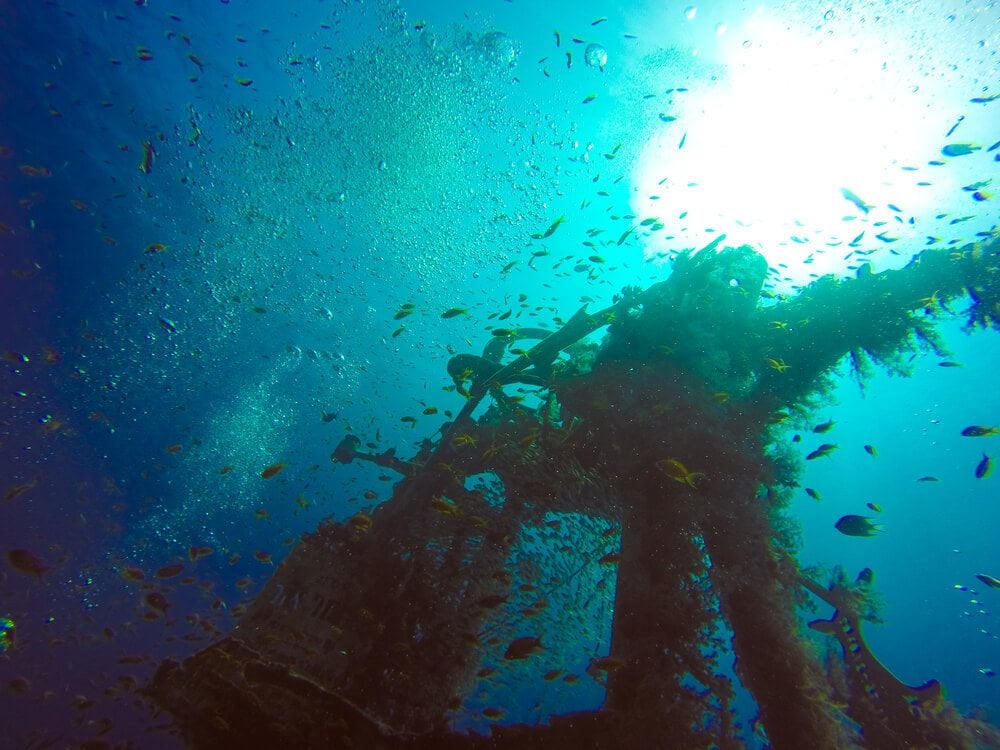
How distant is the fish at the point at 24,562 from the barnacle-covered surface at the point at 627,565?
9.06 feet

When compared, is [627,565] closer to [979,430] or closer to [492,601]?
[492,601]

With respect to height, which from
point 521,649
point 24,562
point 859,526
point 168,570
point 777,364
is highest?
point 777,364

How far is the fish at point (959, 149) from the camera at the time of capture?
23.3 ft

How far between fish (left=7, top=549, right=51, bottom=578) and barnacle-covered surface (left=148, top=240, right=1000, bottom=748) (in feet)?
9.06

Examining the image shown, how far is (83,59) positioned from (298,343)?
102 ft

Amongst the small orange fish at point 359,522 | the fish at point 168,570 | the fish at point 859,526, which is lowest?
the fish at point 168,570

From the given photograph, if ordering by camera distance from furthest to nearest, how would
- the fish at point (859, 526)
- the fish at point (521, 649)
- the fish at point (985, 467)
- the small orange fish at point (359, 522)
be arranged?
the fish at point (985, 467) < the small orange fish at point (359, 522) < the fish at point (859, 526) < the fish at point (521, 649)

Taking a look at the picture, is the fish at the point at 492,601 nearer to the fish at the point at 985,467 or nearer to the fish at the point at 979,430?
the fish at the point at 985,467

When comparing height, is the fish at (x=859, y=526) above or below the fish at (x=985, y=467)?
below

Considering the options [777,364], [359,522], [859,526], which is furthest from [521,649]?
[777,364]

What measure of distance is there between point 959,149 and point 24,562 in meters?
15.7

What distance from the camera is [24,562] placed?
6.19 metres

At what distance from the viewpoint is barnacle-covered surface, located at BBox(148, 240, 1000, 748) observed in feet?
17.2

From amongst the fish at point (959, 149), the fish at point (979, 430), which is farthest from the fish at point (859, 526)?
the fish at point (959, 149)
